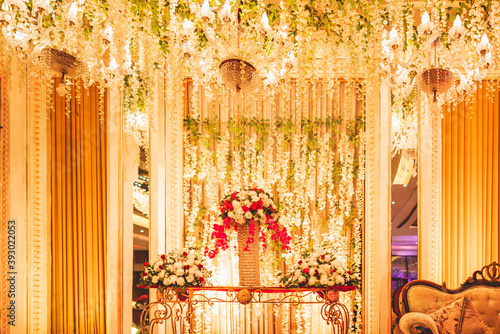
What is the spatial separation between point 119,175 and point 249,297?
2084 millimetres

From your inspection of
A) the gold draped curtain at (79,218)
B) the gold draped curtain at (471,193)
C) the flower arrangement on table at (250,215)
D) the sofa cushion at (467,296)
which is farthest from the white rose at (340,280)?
the gold draped curtain at (79,218)

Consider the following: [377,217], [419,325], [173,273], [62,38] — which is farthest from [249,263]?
[62,38]

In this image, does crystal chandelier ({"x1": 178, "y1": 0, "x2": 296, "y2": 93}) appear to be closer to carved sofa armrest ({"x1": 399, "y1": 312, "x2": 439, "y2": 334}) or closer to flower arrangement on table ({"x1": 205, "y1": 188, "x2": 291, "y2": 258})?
flower arrangement on table ({"x1": 205, "y1": 188, "x2": 291, "y2": 258})

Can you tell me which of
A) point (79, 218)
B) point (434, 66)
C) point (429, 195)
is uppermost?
point (434, 66)

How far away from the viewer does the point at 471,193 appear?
4.12m

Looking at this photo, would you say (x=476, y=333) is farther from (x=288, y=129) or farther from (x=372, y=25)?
(x=372, y=25)

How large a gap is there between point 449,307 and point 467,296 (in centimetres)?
31

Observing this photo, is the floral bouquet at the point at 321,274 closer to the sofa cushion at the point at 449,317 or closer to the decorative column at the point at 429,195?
the sofa cushion at the point at 449,317

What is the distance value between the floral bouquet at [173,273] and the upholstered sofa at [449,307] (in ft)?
6.41

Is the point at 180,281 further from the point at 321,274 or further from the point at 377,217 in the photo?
the point at 377,217

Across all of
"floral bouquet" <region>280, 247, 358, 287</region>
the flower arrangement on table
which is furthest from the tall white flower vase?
"floral bouquet" <region>280, 247, 358, 287</region>

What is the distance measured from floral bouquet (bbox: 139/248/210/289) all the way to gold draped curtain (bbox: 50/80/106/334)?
3.49 feet

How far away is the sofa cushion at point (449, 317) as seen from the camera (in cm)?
333

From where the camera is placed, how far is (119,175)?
13.6ft
